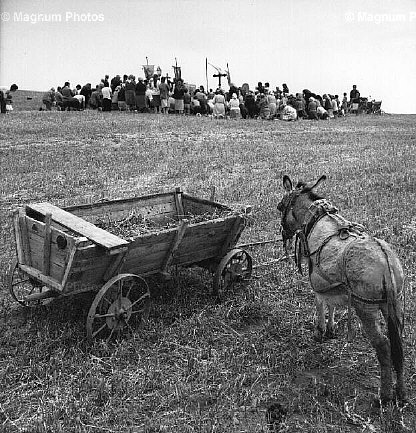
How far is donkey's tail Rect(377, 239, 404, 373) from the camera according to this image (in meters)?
5.36

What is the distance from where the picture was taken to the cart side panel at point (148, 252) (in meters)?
6.71

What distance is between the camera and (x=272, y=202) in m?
12.4

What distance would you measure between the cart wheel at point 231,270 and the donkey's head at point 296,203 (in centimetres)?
109

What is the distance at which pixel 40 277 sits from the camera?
6566 millimetres

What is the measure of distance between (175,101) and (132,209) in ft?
74.5

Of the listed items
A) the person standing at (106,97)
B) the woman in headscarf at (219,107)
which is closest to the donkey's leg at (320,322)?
the woman in headscarf at (219,107)

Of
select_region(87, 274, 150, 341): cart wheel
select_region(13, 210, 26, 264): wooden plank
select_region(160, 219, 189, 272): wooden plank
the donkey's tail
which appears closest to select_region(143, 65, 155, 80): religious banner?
select_region(160, 219, 189, 272): wooden plank

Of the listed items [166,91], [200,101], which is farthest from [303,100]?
[166,91]

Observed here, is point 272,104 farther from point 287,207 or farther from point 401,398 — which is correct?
point 401,398

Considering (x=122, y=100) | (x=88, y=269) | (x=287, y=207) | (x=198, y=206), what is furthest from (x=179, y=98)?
(x=88, y=269)

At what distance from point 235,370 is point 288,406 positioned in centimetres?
79

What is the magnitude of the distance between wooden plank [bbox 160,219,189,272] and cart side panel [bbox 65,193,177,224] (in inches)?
52.5

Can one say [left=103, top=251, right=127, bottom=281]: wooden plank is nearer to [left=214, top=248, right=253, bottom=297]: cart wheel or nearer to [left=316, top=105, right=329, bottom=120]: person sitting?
[left=214, top=248, right=253, bottom=297]: cart wheel

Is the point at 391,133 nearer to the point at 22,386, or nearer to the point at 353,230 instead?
the point at 353,230
